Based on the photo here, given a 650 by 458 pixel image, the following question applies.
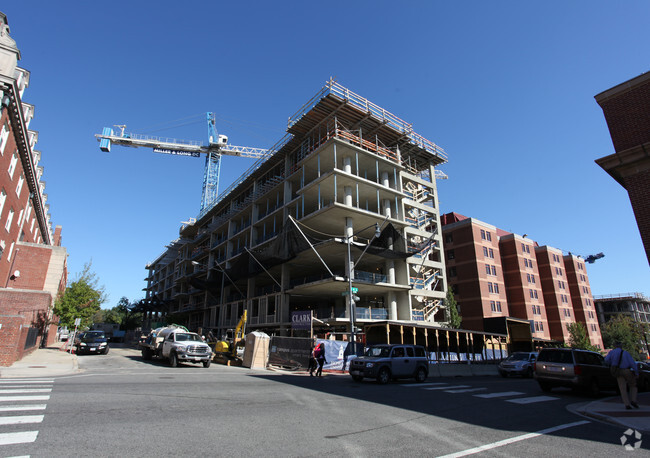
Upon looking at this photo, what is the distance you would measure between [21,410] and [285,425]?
515cm

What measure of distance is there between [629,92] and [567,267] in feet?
277

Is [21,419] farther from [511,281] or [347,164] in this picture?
[511,281]

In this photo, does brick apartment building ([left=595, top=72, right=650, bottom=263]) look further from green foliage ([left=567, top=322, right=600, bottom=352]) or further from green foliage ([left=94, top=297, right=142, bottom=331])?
green foliage ([left=94, top=297, right=142, bottom=331])

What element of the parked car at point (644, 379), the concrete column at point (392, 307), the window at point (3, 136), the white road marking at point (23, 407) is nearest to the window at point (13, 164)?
the window at point (3, 136)

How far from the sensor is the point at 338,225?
35.6 meters

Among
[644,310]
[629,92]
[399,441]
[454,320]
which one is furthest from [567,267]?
[399,441]

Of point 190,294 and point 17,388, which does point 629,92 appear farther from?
point 190,294

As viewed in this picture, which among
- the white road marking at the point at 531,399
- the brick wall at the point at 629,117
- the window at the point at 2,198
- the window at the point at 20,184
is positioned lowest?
the white road marking at the point at 531,399

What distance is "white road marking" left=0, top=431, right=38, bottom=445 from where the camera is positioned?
16.1 ft

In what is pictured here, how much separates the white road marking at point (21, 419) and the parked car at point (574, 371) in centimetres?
1568

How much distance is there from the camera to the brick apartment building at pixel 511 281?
186 ft

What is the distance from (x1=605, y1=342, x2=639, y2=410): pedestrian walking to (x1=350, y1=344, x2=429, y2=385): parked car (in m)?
8.13

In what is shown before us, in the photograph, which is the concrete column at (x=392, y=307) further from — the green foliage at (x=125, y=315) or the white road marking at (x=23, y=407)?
the green foliage at (x=125, y=315)

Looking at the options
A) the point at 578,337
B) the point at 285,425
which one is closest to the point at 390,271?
the point at 285,425
